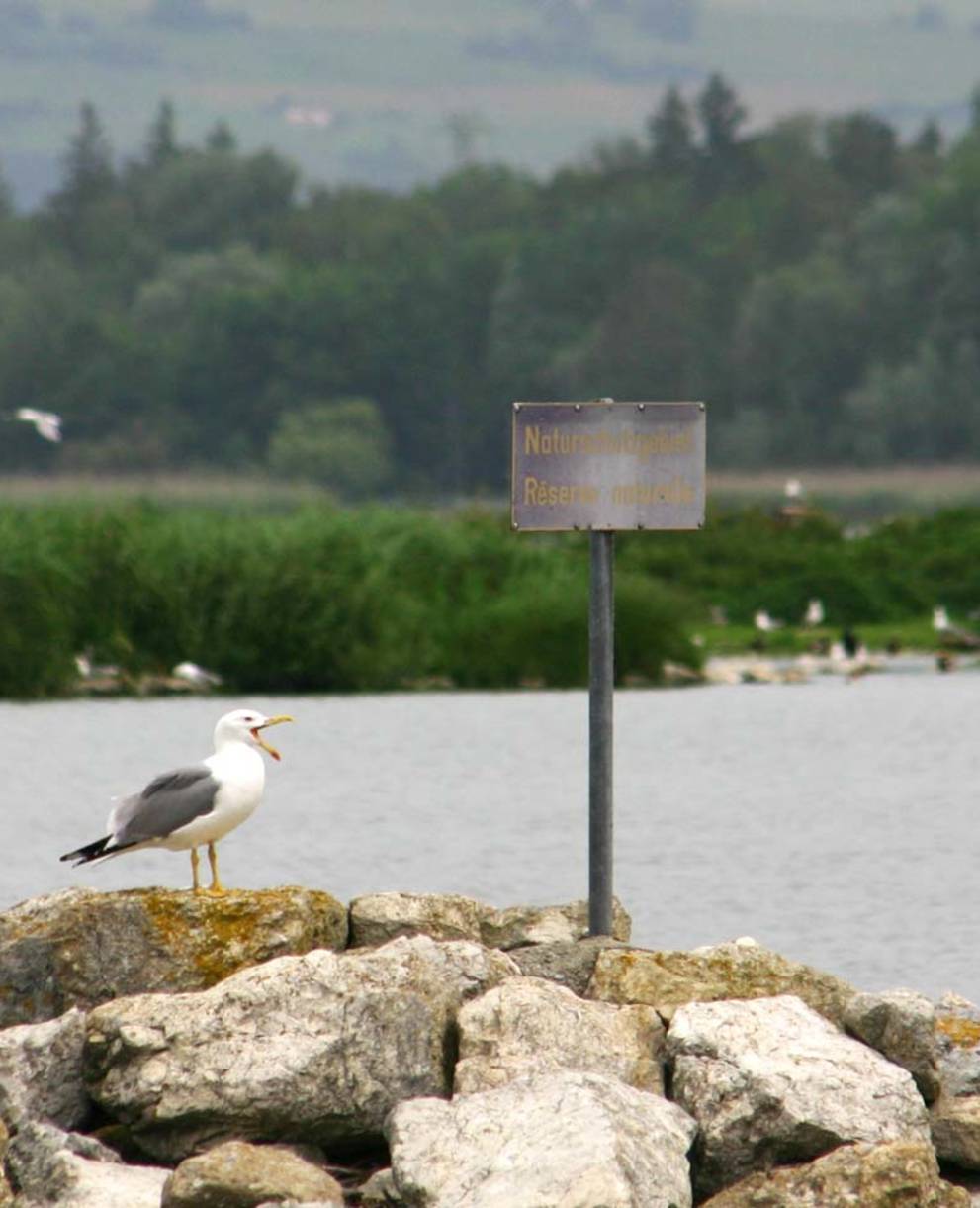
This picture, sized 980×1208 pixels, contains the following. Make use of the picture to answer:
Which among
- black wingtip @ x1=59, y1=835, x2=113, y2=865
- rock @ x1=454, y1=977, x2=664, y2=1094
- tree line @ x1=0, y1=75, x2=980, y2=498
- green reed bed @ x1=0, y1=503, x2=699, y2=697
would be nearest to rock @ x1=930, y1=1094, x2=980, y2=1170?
rock @ x1=454, y1=977, x2=664, y2=1094

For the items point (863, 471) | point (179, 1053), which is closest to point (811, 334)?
point (863, 471)

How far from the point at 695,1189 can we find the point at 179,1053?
153 centimetres

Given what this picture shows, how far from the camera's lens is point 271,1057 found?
833 centimetres

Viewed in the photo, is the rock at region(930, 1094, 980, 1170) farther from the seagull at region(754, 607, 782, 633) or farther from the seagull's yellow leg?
the seagull at region(754, 607, 782, 633)

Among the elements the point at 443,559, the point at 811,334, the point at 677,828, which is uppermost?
the point at 811,334

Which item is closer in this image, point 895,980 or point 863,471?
point 895,980

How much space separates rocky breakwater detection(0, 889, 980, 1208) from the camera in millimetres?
7816

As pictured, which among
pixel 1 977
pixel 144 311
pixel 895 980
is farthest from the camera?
pixel 144 311

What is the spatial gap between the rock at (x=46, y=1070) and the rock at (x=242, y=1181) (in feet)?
2.51

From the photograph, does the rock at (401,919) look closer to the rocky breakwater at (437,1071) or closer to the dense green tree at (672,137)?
the rocky breakwater at (437,1071)

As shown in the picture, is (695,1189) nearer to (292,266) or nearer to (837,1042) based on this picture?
(837,1042)

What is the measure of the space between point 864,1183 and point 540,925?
2.61m

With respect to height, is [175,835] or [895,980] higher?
[175,835]

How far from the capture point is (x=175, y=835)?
9.46m
